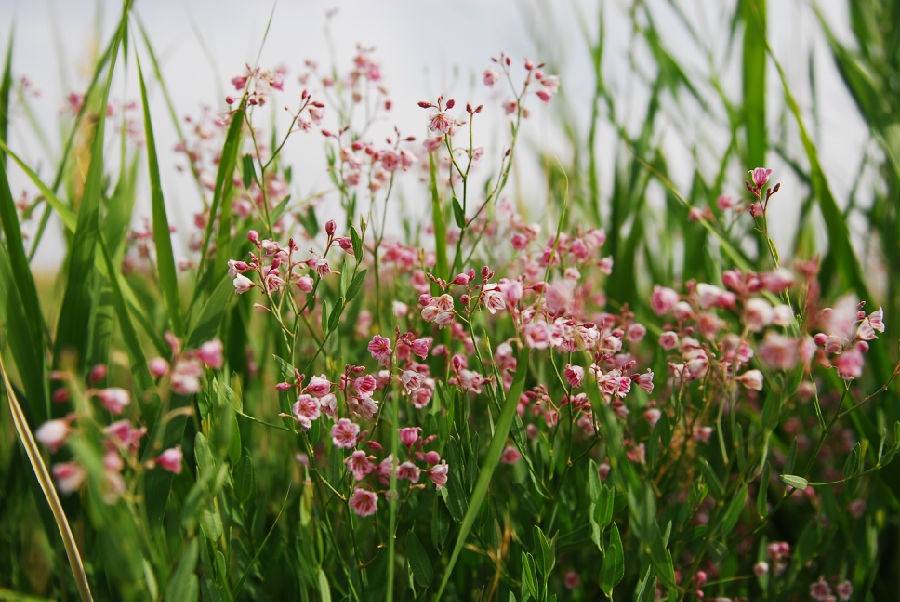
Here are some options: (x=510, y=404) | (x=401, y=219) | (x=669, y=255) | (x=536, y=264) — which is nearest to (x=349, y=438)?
(x=510, y=404)

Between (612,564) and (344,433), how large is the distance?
487 millimetres

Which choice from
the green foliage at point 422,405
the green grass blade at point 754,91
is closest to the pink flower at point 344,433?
the green foliage at point 422,405

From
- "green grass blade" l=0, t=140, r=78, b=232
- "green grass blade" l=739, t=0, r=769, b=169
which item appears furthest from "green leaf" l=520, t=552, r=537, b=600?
"green grass blade" l=739, t=0, r=769, b=169

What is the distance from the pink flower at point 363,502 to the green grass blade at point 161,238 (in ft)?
1.84

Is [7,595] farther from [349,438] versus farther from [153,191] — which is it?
[153,191]

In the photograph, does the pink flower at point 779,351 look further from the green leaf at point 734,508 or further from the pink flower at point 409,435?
the pink flower at point 409,435

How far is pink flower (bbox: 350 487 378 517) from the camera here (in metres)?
1.16

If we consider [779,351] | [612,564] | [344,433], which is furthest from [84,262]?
[779,351]

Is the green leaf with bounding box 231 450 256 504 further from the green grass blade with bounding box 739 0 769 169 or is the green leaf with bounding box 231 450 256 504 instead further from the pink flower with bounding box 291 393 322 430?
the green grass blade with bounding box 739 0 769 169

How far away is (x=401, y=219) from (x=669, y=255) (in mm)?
967

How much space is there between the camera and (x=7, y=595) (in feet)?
2.92

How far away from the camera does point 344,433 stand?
1162 millimetres

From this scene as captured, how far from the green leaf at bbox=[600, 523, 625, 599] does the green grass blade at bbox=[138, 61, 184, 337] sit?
0.95m

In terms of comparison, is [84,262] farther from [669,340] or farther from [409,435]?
[669,340]
